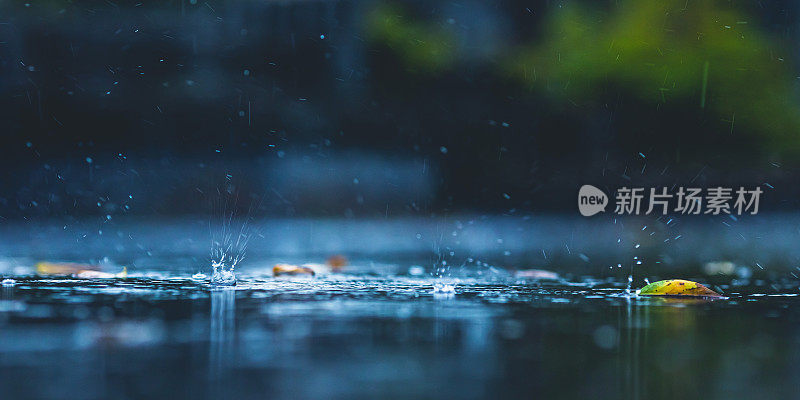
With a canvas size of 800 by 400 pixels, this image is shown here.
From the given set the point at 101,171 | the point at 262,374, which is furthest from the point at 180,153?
the point at 262,374

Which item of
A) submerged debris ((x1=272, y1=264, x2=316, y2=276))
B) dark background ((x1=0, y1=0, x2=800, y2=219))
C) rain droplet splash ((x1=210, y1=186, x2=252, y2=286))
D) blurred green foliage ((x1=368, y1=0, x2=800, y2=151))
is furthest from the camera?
blurred green foliage ((x1=368, y1=0, x2=800, y2=151))

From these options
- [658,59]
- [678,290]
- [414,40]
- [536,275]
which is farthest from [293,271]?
[658,59]

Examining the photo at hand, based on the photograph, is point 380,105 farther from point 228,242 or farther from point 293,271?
point 293,271

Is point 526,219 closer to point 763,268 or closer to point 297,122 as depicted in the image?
point 297,122

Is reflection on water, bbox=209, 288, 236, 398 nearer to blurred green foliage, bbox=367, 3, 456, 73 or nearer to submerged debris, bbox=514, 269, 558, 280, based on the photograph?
submerged debris, bbox=514, 269, 558, 280

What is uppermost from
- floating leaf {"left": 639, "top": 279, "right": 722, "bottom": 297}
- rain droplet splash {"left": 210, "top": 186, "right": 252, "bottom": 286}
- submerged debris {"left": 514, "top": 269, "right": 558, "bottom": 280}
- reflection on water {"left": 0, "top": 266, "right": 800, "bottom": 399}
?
rain droplet splash {"left": 210, "top": 186, "right": 252, "bottom": 286}

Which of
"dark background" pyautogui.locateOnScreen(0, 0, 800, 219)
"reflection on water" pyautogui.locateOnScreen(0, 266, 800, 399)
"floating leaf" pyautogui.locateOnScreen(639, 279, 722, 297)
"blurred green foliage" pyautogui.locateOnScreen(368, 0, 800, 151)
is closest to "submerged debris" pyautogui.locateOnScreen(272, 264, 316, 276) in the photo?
"reflection on water" pyautogui.locateOnScreen(0, 266, 800, 399)
